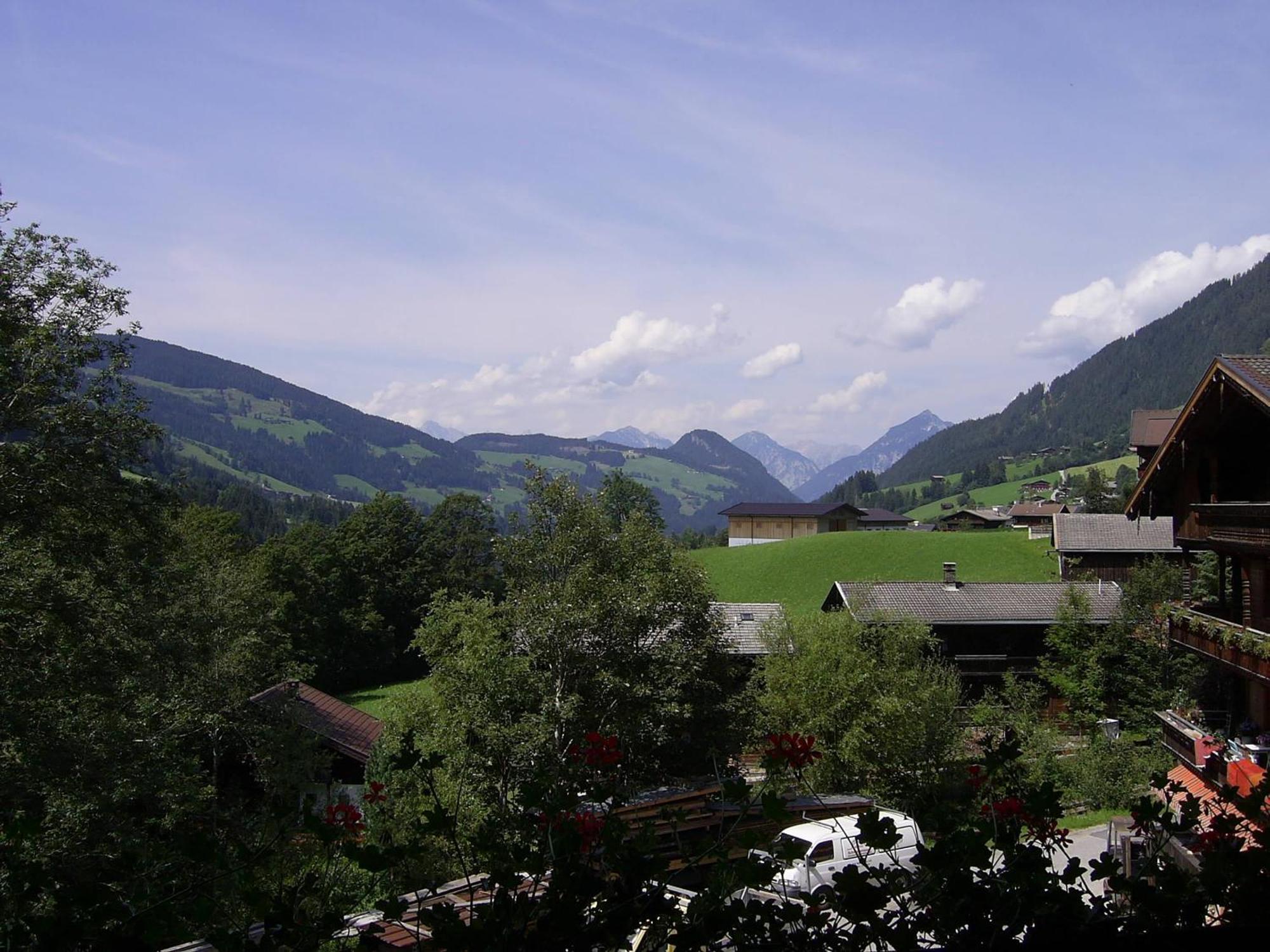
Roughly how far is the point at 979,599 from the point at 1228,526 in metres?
23.5

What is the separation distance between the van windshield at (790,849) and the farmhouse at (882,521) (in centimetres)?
13194

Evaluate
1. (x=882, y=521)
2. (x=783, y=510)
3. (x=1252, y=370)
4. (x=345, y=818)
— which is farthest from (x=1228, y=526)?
(x=882, y=521)

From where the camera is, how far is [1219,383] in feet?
57.2

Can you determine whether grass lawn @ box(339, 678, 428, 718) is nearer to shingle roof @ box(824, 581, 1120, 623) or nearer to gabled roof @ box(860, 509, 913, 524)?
shingle roof @ box(824, 581, 1120, 623)

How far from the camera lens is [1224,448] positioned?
19.5 m

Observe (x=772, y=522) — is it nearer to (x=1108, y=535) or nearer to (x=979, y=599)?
(x=1108, y=535)

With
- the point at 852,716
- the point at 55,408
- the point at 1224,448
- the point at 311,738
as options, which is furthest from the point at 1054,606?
the point at 55,408

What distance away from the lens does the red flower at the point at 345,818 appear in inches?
138

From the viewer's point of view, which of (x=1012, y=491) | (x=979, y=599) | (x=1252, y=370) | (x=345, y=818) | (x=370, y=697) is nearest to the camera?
(x=345, y=818)

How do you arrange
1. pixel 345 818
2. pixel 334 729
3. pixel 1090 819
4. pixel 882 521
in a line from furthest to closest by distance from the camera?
1. pixel 882 521
2. pixel 334 729
3. pixel 1090 819
4. pixel 345 818

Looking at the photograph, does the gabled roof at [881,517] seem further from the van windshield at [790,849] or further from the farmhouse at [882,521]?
the van windshield at [790,849]

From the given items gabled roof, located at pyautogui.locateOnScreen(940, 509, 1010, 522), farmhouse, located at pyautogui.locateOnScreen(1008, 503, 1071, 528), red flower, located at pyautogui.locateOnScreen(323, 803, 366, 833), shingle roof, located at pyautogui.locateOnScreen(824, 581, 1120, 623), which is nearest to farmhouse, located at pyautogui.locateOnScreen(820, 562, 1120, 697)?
shingle roof, located at pyautogui.locateOnScreen(824, 581, 1120, 623)

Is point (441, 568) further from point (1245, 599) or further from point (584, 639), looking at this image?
point (1245, 599)

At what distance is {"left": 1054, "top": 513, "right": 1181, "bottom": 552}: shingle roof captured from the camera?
169ft
